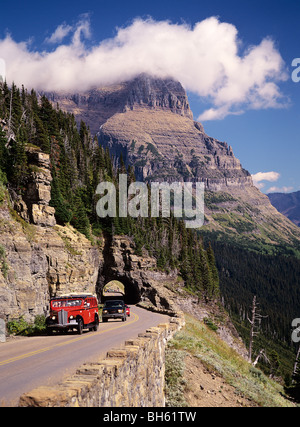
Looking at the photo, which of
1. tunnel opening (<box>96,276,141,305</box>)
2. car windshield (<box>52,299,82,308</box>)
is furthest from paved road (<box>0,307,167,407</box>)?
tunnel opening (<box>96,276,141,305</box>)

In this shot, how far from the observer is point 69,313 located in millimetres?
21125

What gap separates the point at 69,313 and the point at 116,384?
45.7ft

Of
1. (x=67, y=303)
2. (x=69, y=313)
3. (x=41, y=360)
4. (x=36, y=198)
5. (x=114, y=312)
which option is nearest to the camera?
(x=41, y=360)

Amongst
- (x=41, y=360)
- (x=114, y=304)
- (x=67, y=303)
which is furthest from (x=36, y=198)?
(x=41, y=360)

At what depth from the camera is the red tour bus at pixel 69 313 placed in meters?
20.9

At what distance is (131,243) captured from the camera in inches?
2753

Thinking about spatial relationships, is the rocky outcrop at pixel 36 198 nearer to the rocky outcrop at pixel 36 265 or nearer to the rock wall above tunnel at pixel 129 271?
the rocky outcrop at pixel 36 265

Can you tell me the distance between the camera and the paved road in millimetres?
9375

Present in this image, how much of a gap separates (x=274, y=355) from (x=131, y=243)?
53027 millimetres

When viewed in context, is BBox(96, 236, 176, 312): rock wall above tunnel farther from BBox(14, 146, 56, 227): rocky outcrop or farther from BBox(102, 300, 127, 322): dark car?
BBox(102, 300, 127, 322): dark car

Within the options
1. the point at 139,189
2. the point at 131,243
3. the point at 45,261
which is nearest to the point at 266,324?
the point at 139,189

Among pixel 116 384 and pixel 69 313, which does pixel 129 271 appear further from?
pixel 116 384

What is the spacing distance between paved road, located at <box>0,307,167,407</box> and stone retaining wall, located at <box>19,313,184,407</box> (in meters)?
2.01
